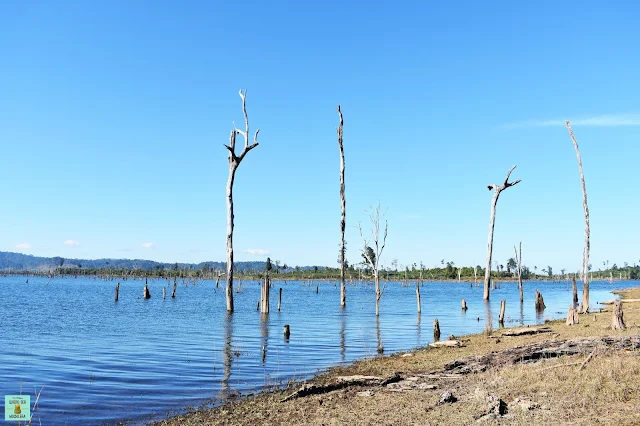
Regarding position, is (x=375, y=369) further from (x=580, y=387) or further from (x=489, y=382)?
(x=580, y=387)

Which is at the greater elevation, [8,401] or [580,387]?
[580,387]

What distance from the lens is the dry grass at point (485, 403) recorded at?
883 centimetres

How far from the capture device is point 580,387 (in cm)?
997

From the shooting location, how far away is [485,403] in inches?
378

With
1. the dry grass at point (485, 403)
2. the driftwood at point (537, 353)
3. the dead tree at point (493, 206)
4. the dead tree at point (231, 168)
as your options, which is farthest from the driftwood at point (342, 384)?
the dead tree at point (493, 206)

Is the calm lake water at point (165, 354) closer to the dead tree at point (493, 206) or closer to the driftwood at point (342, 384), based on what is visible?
the driftwood at point (342, 384)

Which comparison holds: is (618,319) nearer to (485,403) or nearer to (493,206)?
(485,403)

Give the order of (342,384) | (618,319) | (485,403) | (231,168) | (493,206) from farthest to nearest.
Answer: (493,206), (231,168), (618,319), (342,384), (485,403)

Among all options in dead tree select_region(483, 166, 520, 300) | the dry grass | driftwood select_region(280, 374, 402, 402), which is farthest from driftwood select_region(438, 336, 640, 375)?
dead tree select_region(483, 166, 520, 300)

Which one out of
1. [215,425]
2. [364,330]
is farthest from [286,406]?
[364,330]

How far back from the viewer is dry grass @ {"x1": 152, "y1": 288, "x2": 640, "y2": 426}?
8832 mm

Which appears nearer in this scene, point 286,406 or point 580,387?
point 580,387

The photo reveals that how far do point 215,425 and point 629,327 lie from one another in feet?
55.5

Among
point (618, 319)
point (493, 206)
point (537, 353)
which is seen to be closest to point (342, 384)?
point (537, 353)
